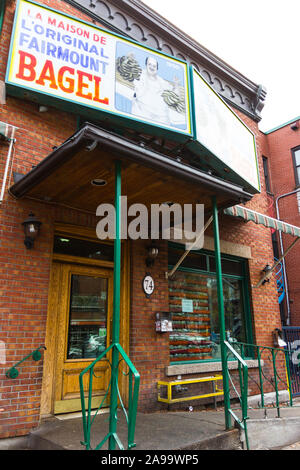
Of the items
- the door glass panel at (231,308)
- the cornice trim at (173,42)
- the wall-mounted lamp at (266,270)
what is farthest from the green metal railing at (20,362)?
the wall-mounted lamp at (266,270)

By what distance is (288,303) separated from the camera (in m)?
14.0

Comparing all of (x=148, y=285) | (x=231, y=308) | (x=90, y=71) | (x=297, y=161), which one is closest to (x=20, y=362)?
(x=148, y=285)

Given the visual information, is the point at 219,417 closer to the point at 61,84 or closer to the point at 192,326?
the point at 192,326

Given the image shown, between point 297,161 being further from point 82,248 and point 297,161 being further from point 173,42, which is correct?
point 82,248

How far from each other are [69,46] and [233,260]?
5.58 metres

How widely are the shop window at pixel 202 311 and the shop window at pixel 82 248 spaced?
1.45m

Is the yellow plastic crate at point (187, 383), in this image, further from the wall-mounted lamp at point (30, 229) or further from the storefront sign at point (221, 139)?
the storefront sign at point (221, 139)

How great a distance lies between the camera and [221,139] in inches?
289

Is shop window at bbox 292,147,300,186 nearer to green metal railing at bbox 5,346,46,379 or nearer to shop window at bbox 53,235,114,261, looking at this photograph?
shop window at bbox 53,235,114,261

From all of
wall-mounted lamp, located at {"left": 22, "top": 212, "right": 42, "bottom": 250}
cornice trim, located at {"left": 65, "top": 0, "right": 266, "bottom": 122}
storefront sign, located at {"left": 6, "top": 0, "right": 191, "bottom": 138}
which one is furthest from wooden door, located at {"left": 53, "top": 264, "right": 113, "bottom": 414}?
cornice trim, located at {"left": 65, "top": 0, "right": 266, "bottom": 122}

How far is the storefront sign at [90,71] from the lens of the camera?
4969 millimetres

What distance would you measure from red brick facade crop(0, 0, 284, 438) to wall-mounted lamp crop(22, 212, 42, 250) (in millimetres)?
83

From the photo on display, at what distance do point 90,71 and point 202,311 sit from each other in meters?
4.88

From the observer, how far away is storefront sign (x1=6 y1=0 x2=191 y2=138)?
4969mm
